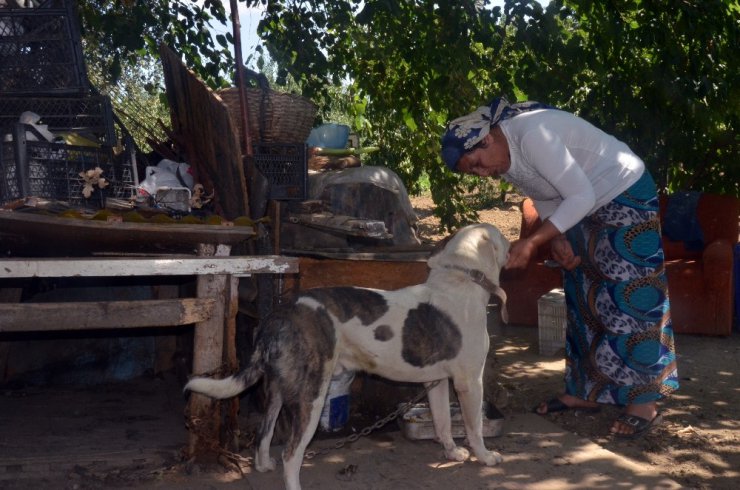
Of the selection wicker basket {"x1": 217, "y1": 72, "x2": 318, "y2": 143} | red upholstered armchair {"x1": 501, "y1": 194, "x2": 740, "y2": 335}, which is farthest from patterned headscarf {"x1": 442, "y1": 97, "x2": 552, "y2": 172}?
red upholstered armchair {"x1": 501, "y1": 194, "x2": 740, "y2": 335}

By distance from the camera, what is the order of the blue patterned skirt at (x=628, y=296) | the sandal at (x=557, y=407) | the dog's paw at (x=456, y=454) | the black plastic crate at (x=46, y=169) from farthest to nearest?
1. the sandal at (x=557, y=407)
2. the black plastic crate at (x=46, y=169)
3. the blue patterned skirt at (x=628, y=296)
4. the dog's paw at (x=456, y=454)

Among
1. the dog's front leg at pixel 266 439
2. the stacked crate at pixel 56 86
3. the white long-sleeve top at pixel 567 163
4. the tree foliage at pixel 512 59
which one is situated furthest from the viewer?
the tree foliage at pixel 512 59

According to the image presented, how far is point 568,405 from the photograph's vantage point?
502 cm

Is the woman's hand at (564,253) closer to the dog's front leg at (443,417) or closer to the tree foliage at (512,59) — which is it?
the dog's front leg at (443,417)

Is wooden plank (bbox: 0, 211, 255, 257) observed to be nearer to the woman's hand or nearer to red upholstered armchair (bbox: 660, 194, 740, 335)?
the woman's hand

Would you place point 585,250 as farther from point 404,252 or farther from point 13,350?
point 13,350

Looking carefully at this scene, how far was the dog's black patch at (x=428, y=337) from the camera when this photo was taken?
391cm

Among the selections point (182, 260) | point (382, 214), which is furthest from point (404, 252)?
point (182, 260)

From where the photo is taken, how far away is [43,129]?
16.1 feet

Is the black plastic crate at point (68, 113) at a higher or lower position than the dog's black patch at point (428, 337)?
higher

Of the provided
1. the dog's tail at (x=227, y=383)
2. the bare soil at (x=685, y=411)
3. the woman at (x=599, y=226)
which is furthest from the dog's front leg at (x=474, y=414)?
the dog's tail at (x=227, y=383)

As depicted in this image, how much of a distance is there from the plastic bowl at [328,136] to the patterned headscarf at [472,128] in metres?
3.10

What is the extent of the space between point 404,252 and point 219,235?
5.45 feet

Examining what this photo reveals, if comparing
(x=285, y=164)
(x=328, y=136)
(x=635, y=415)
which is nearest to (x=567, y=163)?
(x=635, y=415)
